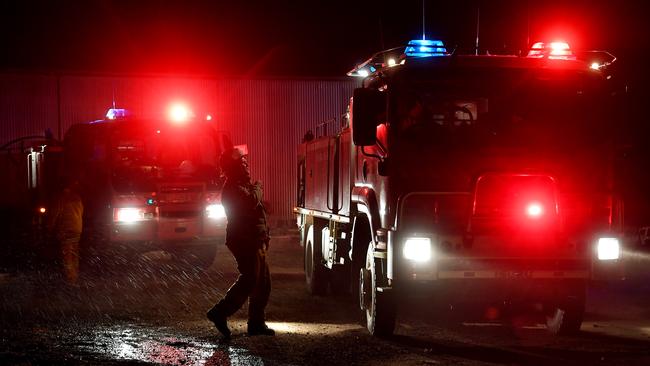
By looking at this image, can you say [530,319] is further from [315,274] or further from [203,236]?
[203,236]

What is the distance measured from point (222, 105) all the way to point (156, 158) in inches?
446

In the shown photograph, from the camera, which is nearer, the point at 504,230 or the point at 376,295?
the point at 504,230

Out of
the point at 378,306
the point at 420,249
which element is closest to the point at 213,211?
the point at 378,306

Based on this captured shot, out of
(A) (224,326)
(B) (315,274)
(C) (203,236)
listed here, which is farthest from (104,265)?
(A) (224,326)

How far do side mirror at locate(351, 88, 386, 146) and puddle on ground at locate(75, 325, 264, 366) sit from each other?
228 centimetres

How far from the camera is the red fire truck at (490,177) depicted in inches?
326

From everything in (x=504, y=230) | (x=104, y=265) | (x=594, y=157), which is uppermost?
(x=594, y=157)

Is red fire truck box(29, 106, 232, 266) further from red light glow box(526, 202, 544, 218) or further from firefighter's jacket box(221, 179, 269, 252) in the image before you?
red light glow box(526, 202, 544, 218)

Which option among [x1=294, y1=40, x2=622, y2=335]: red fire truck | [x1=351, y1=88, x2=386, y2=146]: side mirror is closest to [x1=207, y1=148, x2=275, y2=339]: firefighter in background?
[x1=294, y1=40, x2=622, y2=335]: red fire truck

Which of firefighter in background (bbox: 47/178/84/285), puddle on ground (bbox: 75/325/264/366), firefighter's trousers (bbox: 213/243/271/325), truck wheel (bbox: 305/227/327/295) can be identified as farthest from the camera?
firefighter in background (bbox: 47/178/84/285)

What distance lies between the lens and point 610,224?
8.41m

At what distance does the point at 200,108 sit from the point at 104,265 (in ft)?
35.5

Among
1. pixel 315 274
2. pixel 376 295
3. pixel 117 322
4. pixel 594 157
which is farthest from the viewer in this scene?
pixel 315 274

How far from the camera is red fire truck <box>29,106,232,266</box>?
15.6 m
